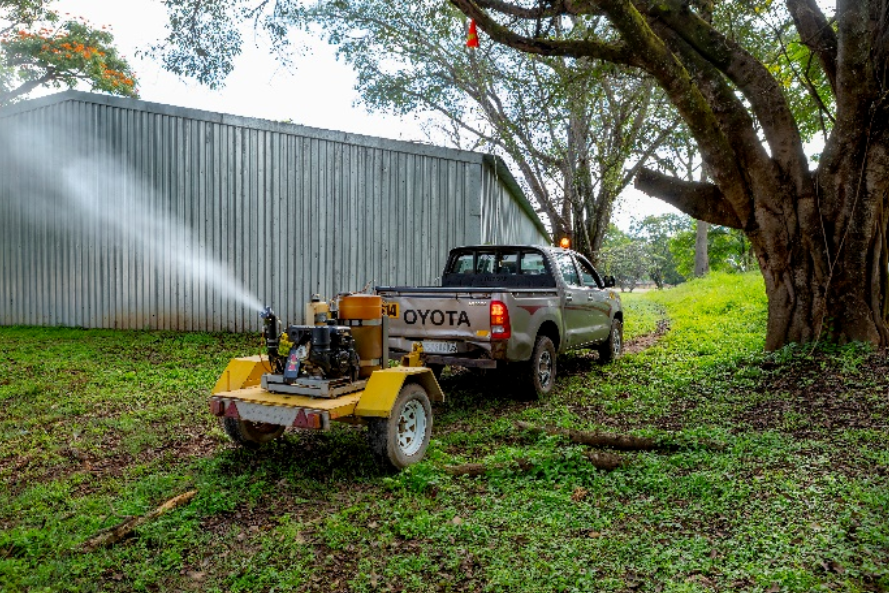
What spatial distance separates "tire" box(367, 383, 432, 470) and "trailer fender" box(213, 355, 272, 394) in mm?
1232

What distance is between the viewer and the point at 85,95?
11.7 meters

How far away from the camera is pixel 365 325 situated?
5.19 m

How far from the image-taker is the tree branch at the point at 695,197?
8.55 metres

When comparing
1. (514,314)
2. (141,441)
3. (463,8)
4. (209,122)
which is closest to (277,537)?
(141,441)

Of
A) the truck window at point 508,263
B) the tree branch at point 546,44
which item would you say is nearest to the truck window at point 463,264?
the truck window at point 508,263

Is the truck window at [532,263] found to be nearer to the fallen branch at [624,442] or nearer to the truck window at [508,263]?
the truck window at [508,263]

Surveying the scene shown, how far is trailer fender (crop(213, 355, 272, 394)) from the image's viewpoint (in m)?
5.20

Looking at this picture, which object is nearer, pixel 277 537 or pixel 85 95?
pixel 277 537

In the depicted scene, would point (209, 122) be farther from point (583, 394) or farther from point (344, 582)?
point (344, 582)

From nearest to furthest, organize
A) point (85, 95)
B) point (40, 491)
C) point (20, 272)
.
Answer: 1. point (40, 491)
2. point (85, 95)
3. point (20, 272)

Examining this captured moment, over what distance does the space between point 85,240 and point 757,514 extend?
484 inches

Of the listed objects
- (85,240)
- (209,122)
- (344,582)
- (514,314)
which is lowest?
(344,582)

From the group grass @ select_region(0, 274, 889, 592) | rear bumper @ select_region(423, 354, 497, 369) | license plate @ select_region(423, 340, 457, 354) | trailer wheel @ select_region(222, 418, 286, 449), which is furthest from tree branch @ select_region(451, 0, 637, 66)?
trailer wheel @ select_region(222, 418, 286, 449)

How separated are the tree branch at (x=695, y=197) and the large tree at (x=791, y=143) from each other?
6 centimetres
